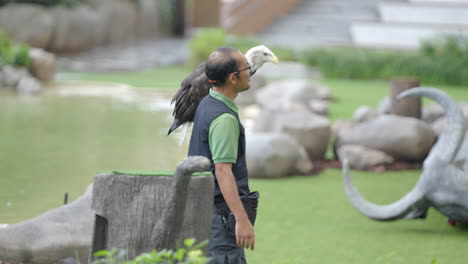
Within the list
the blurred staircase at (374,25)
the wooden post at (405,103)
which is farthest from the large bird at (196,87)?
the blurred staircase at (374,25)

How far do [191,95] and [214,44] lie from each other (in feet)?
48.5

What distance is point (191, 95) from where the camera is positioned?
4.10 metres

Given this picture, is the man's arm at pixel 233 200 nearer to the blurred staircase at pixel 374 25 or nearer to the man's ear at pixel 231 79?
the man's ear at pixel 231 79

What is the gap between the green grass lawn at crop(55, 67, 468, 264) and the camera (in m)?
4.93

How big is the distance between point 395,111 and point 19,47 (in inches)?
352

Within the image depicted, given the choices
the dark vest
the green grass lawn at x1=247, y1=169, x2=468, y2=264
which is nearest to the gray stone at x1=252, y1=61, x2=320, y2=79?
the green grass lawn at x1=247, y1=169, x2=468, y2=264

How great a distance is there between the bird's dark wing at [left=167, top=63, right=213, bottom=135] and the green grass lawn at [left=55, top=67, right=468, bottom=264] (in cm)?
93

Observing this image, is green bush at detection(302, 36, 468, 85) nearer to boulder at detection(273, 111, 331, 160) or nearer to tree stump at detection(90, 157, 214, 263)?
boulder at detection(273, 111, 331, 160)

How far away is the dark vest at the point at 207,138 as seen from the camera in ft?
10.3

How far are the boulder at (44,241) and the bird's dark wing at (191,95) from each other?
81 centimetres

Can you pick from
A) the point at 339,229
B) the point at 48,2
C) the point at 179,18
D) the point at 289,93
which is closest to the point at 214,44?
the point at 48,2

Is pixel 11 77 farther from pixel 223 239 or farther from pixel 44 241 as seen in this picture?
pixel 223 239

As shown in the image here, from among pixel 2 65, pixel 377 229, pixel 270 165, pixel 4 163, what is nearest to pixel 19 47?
pixel 2 65

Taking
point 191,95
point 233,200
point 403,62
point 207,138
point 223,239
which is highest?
point 191,95
